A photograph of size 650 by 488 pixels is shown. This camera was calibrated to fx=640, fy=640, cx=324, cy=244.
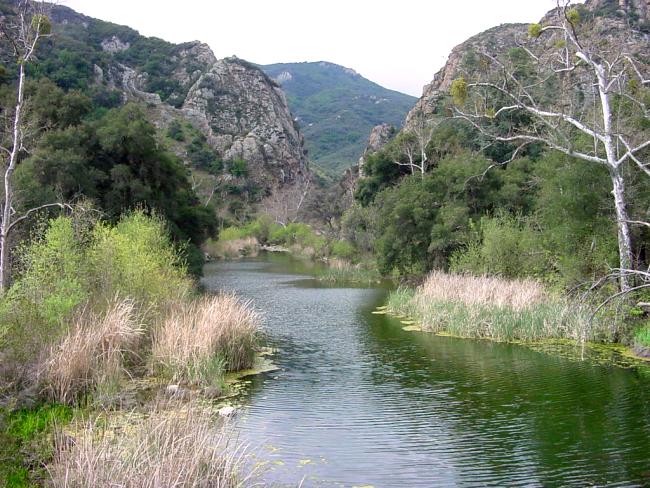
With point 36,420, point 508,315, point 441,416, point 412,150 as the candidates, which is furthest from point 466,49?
point 36,420

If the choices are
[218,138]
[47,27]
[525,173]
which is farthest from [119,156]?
[218,138]

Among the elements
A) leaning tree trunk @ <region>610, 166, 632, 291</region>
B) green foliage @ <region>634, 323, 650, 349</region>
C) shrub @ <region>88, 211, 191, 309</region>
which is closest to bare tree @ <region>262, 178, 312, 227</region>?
leaning tree trunk @ <region>610, 166, 632, 291</region>

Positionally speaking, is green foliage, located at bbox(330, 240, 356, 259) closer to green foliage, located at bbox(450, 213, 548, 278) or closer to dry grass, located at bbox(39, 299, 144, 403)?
green foliage, located at bbox(450, 213, 548, 278)

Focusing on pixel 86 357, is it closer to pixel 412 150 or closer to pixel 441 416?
pixel 441 416

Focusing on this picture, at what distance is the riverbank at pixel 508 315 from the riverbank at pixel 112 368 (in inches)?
260

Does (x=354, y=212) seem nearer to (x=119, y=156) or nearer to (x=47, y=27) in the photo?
(x=119, y=156)

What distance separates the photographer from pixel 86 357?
37.8 feet

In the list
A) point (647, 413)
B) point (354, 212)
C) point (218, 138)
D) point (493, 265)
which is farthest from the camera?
point (218, 138)

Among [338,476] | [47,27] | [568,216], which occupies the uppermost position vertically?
[47,27]

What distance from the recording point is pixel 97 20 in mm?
121688

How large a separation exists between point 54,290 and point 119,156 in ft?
62.9

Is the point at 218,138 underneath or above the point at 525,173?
above

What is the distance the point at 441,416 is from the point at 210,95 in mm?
105252

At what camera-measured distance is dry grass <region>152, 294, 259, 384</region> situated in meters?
13.2
